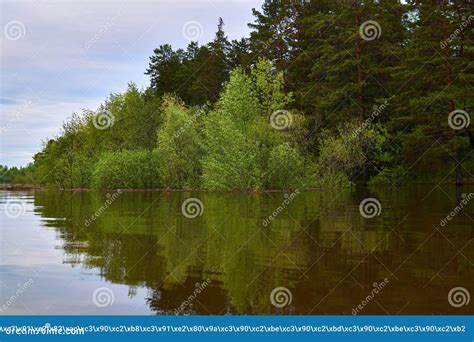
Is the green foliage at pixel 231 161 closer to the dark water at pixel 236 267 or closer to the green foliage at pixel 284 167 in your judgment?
the green foliage at pixel 284 167

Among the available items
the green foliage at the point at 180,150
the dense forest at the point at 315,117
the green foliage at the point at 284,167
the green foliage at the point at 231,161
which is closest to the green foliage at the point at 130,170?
the dense forest at the point at 315,117

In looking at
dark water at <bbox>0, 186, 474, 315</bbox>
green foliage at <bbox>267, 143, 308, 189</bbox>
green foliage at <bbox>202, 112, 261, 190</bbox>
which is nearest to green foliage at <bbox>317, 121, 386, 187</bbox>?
green foliage at <bbox>267, 143, 308, 189</bbox>

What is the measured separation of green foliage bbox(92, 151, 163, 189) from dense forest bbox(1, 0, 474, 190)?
6.4 inches

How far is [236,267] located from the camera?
10703 millimetres

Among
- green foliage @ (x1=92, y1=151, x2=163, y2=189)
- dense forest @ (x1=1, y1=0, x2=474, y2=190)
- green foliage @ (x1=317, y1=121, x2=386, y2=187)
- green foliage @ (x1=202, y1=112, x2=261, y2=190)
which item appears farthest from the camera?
green foliage @ (x1=92, y1=151, x2=163, y2=189)

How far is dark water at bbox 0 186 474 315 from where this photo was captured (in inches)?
313

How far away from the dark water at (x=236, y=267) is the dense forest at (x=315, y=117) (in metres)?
25.6

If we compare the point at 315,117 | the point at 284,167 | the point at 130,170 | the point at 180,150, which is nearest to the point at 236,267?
the point at 284,167

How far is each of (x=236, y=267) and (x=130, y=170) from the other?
159 feet

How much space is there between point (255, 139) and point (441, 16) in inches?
908

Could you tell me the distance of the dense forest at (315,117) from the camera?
46.0 m

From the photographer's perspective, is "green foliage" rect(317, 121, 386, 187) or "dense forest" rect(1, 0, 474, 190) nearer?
"dense forest" rect(1, 0, 474, 190)

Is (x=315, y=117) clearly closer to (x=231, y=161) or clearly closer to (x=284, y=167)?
(x=284, y=167)

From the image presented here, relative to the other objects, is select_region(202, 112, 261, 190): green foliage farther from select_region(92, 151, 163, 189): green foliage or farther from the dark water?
the dark water
